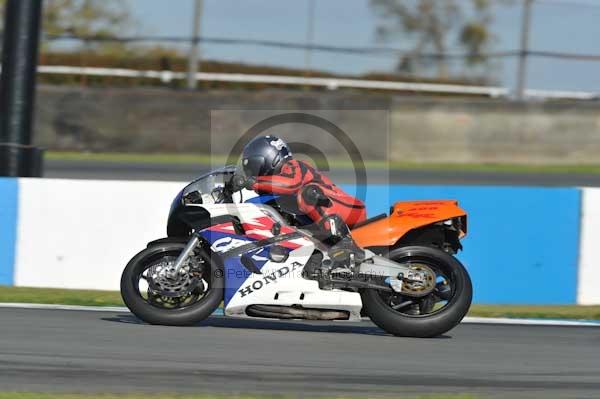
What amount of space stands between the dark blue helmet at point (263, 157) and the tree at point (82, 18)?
17920 millimetres

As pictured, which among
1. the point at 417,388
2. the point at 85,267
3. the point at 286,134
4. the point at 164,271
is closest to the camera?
the point at 417,388

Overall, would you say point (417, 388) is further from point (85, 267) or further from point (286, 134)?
point (286, 134)

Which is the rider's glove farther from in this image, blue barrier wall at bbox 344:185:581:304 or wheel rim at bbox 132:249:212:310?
blue barrier wall at bbox 344:185:581:304

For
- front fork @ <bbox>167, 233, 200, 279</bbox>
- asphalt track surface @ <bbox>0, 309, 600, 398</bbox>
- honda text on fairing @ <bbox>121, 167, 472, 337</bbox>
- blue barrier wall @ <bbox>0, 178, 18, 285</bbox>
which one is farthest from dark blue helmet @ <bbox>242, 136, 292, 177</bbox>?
blue barrier wall @ <bbox>0, 178, 18, 285</bbox>

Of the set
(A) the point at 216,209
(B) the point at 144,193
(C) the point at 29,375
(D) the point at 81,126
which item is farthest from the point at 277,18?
(C) the point at 29,375

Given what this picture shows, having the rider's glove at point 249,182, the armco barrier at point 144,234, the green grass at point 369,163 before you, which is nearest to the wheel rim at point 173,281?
the rider's glove at point 249,182

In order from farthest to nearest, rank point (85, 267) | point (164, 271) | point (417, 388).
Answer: point (85, 267) < point (164, 271) < point (417, 388)

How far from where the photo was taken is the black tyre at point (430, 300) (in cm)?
713

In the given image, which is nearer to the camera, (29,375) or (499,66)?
(29,375)

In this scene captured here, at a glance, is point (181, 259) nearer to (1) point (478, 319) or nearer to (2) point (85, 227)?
(1) point (478, 319)

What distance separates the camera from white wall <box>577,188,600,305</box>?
32.2 ft

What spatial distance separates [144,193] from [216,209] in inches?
113

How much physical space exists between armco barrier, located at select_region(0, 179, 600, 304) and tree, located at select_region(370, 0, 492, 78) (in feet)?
41.0

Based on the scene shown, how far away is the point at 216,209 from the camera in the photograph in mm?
7270
